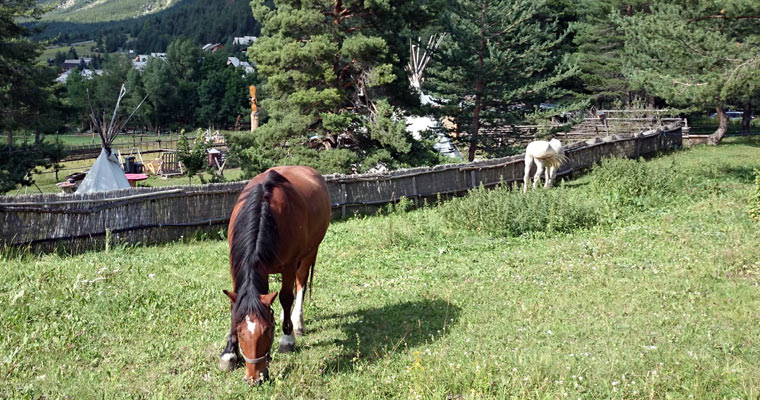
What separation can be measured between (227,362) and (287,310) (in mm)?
927

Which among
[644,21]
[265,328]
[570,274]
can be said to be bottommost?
[570,274]

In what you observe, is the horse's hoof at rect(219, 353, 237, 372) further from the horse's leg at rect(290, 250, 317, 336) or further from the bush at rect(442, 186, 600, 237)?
the bush at rect(442, 186, 600, 237)

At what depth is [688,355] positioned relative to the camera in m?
5.27

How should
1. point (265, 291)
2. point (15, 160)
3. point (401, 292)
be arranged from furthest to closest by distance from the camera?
point (15, 160), point (401, 292), point (265, 291)

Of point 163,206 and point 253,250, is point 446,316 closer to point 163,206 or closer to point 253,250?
point 253,250

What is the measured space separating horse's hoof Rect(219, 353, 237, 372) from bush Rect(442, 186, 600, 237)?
7024 millimetres

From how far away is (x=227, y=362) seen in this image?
5078 millimetres

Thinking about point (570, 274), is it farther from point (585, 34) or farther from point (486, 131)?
point (585, 34)

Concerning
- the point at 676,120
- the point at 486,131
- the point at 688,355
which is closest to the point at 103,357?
the point at 688,355

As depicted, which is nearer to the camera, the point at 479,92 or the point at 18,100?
the point at 479,92

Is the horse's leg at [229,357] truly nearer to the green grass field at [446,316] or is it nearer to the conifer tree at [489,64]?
the green grass field at [446,316]

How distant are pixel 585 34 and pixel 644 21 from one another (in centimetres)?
2233

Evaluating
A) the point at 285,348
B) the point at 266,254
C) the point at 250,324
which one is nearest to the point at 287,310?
the point at 285,348

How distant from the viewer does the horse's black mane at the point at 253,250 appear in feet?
14.9
